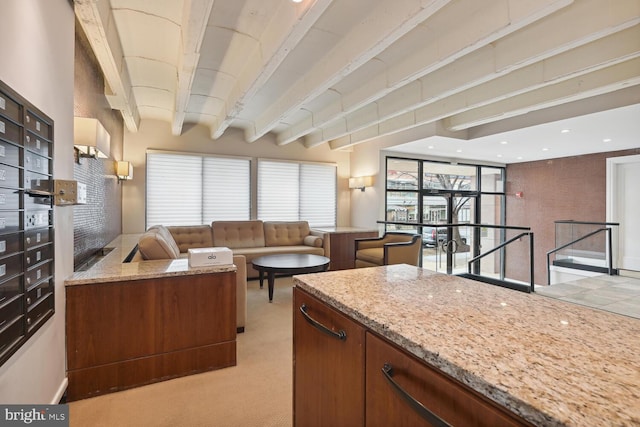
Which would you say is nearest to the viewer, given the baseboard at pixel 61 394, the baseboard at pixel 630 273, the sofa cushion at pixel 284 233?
the baseboard at pixel 61 394

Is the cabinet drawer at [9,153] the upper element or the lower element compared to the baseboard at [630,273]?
upper

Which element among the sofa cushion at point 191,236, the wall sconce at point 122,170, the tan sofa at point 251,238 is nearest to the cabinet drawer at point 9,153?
the wall sconce at point 122,170

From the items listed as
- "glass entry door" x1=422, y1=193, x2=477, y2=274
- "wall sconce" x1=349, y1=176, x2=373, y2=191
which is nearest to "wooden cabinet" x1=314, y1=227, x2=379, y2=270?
"wall sconce" x1=349, y1=176, x2=373, y2=191

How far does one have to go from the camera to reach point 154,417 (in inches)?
72.8

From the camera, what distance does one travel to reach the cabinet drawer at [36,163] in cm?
136

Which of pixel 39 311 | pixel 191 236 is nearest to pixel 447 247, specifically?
pixel 191 236

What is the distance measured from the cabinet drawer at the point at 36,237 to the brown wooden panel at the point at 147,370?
0.99 m

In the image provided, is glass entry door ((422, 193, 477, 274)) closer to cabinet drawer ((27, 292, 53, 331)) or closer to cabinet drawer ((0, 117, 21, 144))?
cabinet drawer ((27, 292, 53, 331))

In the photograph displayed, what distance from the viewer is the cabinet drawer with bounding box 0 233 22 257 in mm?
1159

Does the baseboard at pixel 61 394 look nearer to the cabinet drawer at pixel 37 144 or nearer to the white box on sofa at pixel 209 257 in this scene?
the white box on sofa at pixel 209 257

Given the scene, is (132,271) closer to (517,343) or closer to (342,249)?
(517,343)

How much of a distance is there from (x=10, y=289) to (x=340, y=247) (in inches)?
189

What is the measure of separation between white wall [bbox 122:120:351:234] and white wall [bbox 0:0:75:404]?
3.41 meters

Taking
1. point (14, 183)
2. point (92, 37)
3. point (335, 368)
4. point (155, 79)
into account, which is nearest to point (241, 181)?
point (155, 79)
